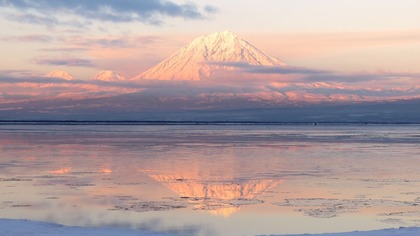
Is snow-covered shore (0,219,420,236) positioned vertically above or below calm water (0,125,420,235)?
above

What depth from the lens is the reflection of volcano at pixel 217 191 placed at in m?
14.2

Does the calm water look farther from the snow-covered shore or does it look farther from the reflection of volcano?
the snow-covered shore

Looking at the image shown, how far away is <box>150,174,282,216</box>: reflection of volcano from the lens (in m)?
14.2

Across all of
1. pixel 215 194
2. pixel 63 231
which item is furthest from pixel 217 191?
pixel 63 231

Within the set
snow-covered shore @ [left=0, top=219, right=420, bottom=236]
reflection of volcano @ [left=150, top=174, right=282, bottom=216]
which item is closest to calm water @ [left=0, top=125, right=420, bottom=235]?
reflection of volcano @ [left=150, top=174, right=282, bottom=216]

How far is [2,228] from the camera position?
9758 millimetres

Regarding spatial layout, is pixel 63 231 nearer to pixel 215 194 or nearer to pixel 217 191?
pixel 215 194

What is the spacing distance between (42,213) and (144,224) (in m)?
2.28

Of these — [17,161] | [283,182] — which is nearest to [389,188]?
[283,182]

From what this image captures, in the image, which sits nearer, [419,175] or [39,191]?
[39,191]

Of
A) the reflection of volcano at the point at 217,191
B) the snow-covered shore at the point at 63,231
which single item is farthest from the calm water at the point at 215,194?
the snow-covered shore at the point at 63,231

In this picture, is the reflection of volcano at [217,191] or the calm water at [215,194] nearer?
the calm water at [215,194]

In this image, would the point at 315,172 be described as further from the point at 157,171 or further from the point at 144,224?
the point at 144,224

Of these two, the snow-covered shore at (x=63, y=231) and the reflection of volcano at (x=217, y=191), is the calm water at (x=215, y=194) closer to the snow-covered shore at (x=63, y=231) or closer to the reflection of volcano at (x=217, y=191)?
the reflection of volcano at (x=217, y=191)
